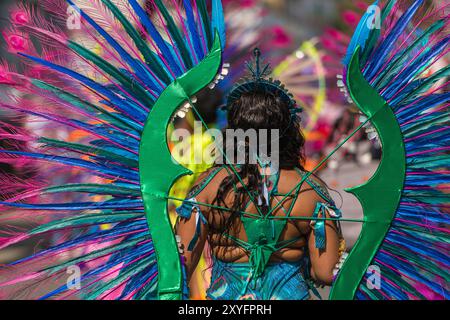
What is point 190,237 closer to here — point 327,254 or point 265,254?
point 265,254

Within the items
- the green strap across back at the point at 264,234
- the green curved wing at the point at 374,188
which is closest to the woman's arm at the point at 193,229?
the green strap across back at the point at 264,234

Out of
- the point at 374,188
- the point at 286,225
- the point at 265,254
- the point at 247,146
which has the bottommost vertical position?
the point at 265,254

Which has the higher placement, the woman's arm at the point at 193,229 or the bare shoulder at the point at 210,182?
the bare shoulder at the point at 210,182

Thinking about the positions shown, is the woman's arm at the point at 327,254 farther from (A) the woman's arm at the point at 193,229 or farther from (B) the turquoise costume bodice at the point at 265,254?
(A) the woman's arm at the point at 193,229

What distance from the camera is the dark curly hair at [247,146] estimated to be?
8.10ft

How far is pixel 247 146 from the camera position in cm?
250

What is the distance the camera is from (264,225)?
96.0 inches

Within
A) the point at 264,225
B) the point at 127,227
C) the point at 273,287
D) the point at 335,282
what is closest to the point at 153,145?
the point at 127,227

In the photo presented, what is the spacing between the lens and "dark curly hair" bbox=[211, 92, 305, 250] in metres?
2.47

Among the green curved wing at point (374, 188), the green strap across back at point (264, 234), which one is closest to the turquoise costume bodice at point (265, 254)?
the green strap across back at point (264, 234)

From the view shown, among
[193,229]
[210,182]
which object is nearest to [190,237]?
[193,229]

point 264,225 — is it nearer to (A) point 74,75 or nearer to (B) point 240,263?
(B) point 240,263

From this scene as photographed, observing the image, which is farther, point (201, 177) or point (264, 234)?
point (201, 177)

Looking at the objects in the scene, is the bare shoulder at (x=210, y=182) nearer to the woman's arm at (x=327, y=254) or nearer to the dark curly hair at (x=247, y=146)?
the dark curly hair at (x=247, y=146)
